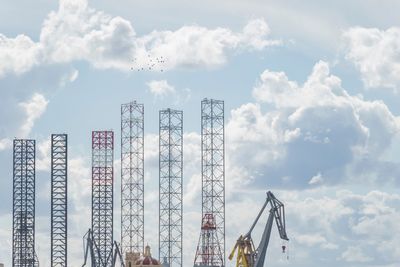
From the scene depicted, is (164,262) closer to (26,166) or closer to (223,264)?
(223,264)

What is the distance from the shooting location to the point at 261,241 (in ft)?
523

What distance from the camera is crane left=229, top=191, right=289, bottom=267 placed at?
158 metres

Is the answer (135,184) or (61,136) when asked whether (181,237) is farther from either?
(61,136)

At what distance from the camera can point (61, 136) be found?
187875mm

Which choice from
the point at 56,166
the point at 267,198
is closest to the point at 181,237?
the point at 56,166

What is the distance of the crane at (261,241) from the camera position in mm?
158125

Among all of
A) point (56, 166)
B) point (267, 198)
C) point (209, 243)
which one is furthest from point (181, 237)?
point (267, 198)

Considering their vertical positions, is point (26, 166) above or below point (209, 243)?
above

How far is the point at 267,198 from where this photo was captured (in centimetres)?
15900

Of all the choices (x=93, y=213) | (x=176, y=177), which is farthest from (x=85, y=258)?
(x=176, y=177)

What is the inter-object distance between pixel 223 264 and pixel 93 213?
826 inches

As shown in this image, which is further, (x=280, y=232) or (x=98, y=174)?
(x=98, y=174)

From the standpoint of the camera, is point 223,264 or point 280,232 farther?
point 223,264

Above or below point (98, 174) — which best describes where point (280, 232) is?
below
